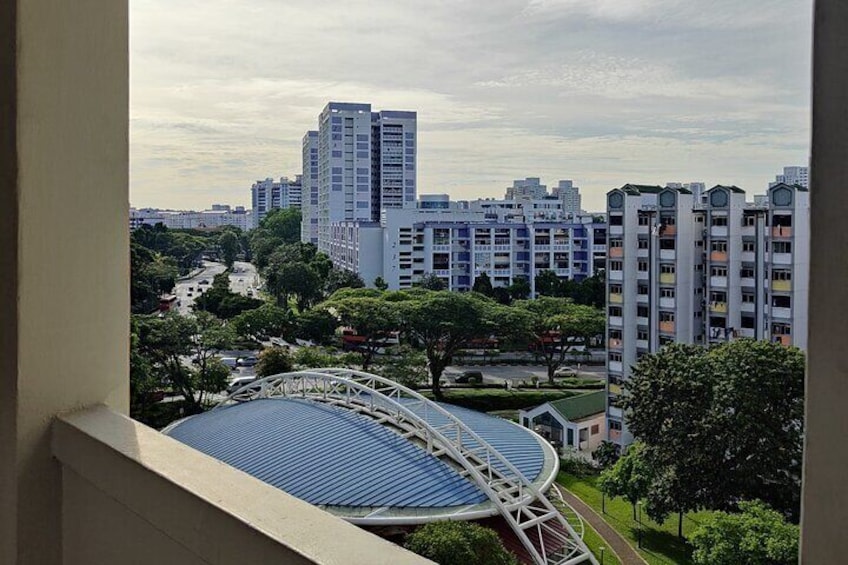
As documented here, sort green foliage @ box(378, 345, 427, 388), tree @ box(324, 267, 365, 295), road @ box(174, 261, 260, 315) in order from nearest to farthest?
green foliage @ box(378, 345, 427, 388) → road @ box(174, 261, 260, 315) → tree @ box(324, 267, 365, 295)

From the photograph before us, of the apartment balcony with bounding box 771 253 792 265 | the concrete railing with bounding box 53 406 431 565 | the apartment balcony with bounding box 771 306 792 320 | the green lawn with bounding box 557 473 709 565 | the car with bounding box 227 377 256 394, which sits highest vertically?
the apartment balcony with bounding box 771 253 792 265

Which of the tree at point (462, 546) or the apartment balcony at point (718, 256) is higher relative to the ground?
the apartment balcony at point (718, 256)

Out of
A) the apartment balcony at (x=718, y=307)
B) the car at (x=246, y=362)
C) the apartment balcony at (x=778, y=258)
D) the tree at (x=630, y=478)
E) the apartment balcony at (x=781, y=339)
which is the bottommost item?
the tree at (x=630, y=478)

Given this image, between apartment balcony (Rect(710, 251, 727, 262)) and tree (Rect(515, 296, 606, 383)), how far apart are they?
15.4 feet

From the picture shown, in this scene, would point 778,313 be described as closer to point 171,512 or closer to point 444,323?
point 444,323

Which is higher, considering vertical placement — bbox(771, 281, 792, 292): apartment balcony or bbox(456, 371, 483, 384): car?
bbox(771, 281, 792, 292): apartment balcony

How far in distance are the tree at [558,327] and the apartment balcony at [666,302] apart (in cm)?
367

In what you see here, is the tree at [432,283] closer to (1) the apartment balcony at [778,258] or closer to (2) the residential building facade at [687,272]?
(2) the residential building facade at [687,272]

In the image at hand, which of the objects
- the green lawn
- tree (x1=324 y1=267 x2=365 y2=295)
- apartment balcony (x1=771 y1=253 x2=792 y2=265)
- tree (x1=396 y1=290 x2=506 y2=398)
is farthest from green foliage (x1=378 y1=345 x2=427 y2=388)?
apartment balcony (x1=771 y1=253 x2=792 y2=265)

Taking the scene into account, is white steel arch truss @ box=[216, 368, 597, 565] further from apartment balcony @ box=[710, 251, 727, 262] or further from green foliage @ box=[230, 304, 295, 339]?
green foliage @ box=[230, 304, 295, 339]

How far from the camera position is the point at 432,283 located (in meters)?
16.5

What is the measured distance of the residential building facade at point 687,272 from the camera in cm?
667

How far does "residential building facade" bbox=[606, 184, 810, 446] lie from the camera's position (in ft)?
21.9

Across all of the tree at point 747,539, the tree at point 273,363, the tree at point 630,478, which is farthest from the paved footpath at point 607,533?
the tree at point 273,363
